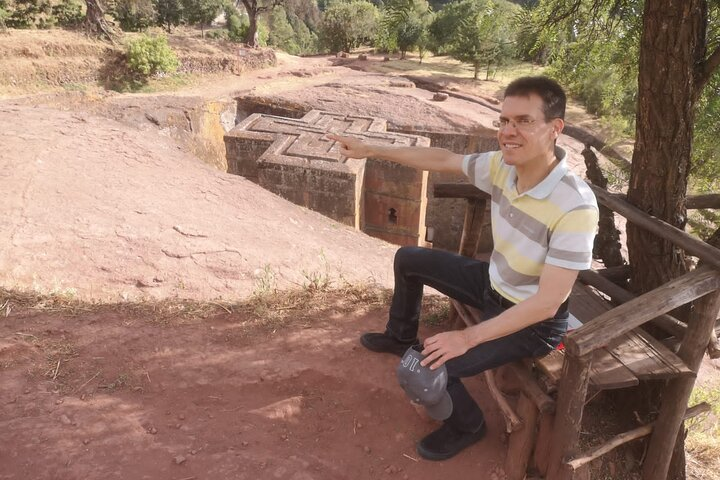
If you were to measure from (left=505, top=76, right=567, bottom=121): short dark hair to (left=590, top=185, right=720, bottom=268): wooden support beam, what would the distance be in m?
0.93

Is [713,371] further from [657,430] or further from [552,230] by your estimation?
[552,230]

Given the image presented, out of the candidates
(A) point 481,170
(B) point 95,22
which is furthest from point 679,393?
(B) point 95,22

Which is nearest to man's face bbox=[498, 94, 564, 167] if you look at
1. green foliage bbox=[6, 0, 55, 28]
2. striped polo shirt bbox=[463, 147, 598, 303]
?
striped polo shirt bbox=[463, 147, 598, 303]

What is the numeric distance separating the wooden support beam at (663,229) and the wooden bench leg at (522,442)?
3.39 ft

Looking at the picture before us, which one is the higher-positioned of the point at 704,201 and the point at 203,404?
the point at 704,201

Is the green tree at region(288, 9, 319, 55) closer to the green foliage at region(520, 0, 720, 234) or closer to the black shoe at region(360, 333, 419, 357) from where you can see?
the green foliage at region(520, 0, 720, 234)

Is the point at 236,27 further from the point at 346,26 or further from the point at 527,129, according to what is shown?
the point at 527,129

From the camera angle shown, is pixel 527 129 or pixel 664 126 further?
pixel 664 126

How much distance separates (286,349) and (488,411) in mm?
1316

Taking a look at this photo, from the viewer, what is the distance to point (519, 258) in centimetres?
225

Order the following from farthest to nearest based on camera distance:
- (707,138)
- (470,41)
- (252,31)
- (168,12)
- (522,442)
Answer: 1. (168,12)
2. (470,41)
3. (252,31)
4. (707,138)
5. (522,442)

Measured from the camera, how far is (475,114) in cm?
1515

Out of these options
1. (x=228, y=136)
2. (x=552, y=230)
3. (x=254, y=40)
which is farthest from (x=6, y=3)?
(x=552, y=230)

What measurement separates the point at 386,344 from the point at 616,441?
1.36 m
